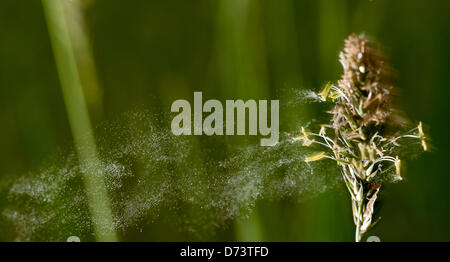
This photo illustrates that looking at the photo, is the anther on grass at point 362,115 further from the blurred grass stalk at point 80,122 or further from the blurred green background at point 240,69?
the blurred grass stalk at point 80,122

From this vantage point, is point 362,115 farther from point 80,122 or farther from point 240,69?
point 80,122

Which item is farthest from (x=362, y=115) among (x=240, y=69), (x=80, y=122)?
(x=80, y=122)

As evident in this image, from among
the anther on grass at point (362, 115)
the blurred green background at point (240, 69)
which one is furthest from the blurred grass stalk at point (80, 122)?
the anther on grass at point (362, 115)

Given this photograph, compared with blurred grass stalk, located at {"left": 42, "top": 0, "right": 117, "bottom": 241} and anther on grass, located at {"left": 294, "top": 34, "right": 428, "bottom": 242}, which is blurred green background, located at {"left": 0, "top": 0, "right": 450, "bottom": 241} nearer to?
blurred grass stalk, located at {"left": 42, "top": 0, "right": 117, "bottom": 241}

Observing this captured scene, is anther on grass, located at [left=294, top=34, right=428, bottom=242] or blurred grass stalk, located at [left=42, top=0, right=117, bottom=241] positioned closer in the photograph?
anther on grass, located at [left=294, top=34, right=428, bottom=242]

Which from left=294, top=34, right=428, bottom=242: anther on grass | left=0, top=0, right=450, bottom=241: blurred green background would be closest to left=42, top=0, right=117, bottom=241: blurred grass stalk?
left=0, top=0, right=450, bottom=241: blurred green background

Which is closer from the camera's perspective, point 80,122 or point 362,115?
point 362,115
